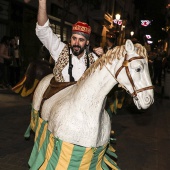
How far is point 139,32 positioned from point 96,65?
186ft

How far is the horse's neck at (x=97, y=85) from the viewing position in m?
2.60

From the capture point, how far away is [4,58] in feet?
33.6

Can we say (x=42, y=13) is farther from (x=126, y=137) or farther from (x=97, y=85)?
(x=126, y=137)

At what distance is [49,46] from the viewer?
3.54 metres

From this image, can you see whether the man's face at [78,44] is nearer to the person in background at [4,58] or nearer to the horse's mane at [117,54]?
the horse's mane at [117,54]

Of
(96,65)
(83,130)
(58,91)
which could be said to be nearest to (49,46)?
(58,91)

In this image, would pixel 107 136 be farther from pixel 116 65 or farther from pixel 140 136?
pixel 140 136

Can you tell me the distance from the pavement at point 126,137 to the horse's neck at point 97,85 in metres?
2.08

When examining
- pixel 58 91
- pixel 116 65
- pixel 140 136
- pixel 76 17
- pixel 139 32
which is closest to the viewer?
pixel 116 65

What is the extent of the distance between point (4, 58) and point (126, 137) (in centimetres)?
610

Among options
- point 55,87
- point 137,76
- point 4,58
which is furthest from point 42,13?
point 4,58

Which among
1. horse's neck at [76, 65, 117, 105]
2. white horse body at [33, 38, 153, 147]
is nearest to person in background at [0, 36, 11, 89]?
white horse body at [33, 38, 153, 147]

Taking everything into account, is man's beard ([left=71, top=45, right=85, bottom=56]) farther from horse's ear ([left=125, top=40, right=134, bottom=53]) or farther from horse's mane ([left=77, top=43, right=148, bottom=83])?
horse's ear ([left=125, top=40, right=134, bottom=53])

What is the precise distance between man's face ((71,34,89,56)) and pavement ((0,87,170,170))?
1.98 meters
